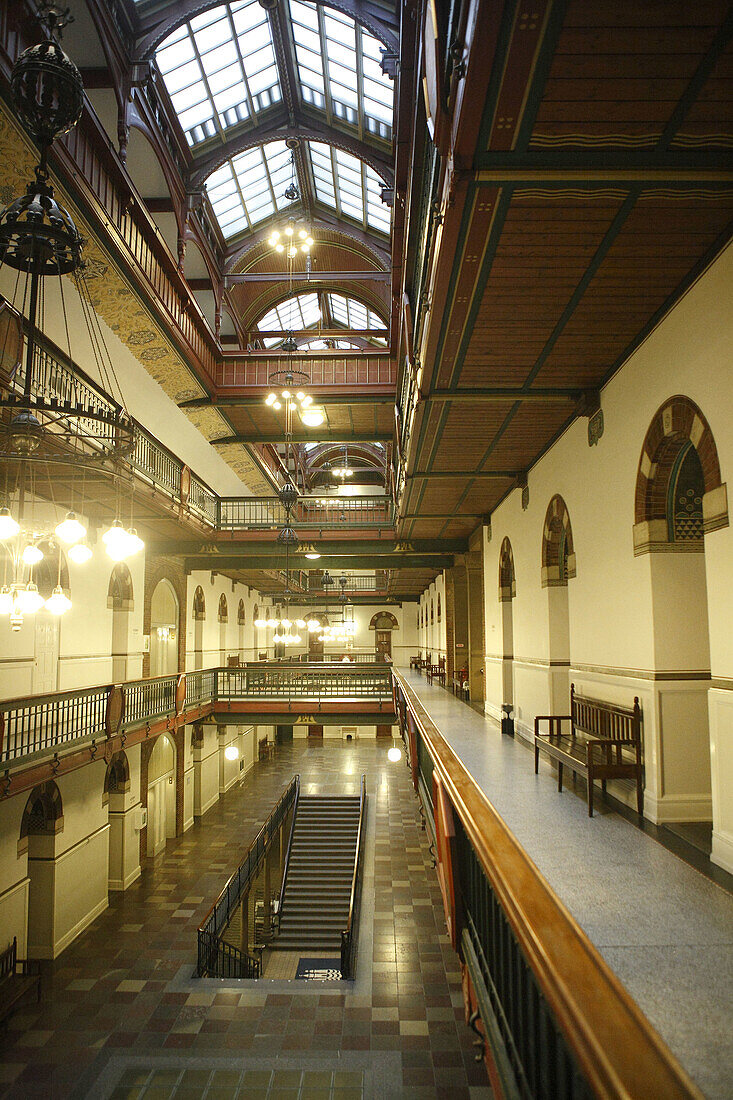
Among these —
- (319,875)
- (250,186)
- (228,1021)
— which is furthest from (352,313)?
(228,1021)

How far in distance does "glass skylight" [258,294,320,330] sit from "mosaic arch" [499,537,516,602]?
11.0m

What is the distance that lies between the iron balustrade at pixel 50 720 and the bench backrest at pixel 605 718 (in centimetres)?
657

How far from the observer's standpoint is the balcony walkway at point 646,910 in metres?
2.52

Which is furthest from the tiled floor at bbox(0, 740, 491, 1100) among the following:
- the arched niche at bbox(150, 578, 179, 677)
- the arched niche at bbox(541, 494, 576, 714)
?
the arched niche at bbox(150, 578, 179, 677)

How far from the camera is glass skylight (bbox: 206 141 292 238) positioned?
14.4m

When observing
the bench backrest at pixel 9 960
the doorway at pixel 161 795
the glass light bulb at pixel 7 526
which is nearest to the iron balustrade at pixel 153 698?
the doorway at pixel 161 795

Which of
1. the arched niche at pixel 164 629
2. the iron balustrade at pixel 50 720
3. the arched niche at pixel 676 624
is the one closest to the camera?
the arched niche at pixel 676 624

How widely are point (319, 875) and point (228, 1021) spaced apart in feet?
27.1

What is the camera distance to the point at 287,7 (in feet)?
36.8

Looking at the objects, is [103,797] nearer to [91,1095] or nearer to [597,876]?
[91,1095]

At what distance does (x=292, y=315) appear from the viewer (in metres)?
20.5

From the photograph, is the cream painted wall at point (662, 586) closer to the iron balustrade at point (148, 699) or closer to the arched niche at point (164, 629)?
the iron balustrade at point (148, 699)

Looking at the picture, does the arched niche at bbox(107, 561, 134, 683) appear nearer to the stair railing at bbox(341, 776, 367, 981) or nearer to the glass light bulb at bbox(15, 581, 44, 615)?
the stair railing at bbox(341, 776, 367, 981)

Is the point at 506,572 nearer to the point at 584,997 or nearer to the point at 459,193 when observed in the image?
the point at 459,193
